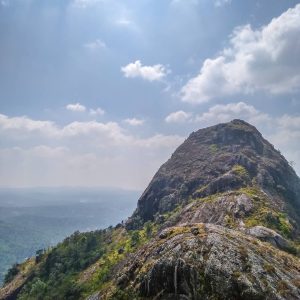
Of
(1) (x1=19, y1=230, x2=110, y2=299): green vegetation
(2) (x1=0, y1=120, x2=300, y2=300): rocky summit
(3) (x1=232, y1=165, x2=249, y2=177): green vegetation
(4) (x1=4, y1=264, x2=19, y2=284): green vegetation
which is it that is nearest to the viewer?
(2) (x1=0, y1=120, x2=300, y2=300): rocky summit

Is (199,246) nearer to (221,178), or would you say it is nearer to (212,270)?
(212,270)

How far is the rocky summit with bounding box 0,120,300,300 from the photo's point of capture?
140 feet

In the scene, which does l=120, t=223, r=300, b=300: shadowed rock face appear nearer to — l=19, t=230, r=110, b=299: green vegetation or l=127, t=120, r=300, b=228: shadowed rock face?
l=19, t=230, r=110, b=299: green vegetation

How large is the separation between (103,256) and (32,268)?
2204 inches

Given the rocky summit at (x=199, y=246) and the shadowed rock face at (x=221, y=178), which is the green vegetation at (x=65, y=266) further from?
the shadowed rock face at (x=221, y=178)

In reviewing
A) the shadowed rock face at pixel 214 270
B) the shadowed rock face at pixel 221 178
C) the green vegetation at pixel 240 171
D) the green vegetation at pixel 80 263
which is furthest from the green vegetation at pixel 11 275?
the shadowed rock face at pixel 214 270

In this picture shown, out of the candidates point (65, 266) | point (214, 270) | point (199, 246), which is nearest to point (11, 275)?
point (65, 266)

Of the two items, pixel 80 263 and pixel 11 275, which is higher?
pixel 80 263

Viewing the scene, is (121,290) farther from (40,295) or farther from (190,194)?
(190,194)

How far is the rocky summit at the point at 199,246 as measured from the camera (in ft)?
140

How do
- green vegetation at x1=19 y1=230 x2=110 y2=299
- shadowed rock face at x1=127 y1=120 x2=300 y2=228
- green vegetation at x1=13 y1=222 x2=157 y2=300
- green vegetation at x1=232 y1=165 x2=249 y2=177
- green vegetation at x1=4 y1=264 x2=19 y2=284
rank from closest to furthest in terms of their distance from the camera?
green vegetation at x1=13 y1=222 x2=157 y2=300
green vegetation at x1=19 y1=230 x2=110 y2=299
shadowed rock face at x1=127 y1=120 x2=300 y2=228
green vegetation at x1=232 y1=165 x2=249 y2=177
green vegetation at x1=4 y1=264 x2=19 y2=284

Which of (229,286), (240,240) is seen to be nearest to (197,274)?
(229,286)

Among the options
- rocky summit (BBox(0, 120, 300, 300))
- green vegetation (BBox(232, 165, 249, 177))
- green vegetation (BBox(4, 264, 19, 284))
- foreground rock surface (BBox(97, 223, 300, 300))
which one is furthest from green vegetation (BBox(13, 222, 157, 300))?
foreground rock surface (BBox(97, 223, 300, 300))

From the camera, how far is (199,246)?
47188 mm
